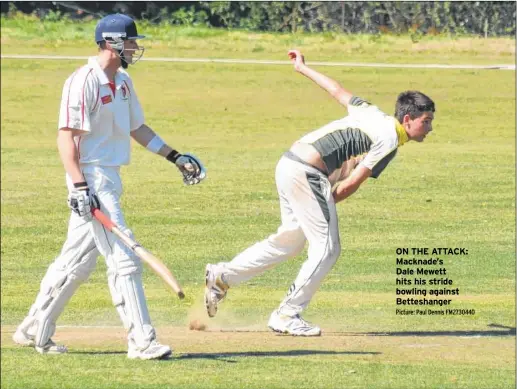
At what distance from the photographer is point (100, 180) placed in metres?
9.49

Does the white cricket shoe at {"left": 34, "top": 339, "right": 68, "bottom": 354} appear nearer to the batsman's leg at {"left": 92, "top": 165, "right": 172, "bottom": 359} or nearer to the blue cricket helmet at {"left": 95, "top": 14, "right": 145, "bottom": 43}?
the batsman's leg at {"left": 92, "top": 165, "right": 172, "bottom": 359}

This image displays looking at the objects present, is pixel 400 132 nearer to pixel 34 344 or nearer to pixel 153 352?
pixel 153 352

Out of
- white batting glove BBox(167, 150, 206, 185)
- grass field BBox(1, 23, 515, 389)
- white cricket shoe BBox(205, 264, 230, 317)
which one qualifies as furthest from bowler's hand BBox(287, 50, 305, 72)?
grass field BBox(1, 23, 515, 389)

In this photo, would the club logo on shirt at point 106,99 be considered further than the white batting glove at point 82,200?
Yes

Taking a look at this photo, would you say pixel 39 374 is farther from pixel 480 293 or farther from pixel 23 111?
pixel 23 111

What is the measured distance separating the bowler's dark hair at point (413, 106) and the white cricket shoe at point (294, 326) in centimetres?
157

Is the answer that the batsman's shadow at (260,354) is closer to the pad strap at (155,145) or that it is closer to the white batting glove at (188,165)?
the white batting glove at (188,165)

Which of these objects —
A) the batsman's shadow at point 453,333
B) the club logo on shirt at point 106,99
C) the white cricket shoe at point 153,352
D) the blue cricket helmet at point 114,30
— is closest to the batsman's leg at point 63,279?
the white cricket shoe at point 153,352

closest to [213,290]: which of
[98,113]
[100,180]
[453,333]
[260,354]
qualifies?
[260,354]

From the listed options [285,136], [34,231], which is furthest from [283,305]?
[285,136]

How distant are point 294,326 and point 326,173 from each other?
43.3 inches

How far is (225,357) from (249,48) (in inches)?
1118

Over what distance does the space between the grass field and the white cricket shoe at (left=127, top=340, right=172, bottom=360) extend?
0.26 feet

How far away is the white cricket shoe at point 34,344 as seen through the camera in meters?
9.78
